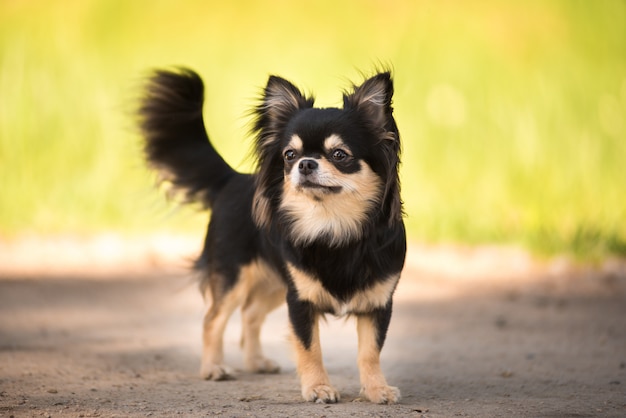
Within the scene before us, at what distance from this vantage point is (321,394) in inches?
143

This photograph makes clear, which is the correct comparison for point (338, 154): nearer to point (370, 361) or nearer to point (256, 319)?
point (370, 361)

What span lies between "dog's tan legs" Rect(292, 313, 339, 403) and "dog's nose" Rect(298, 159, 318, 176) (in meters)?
0.64

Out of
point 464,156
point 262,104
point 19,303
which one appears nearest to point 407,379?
point 262,104

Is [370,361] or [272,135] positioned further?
[272,135]

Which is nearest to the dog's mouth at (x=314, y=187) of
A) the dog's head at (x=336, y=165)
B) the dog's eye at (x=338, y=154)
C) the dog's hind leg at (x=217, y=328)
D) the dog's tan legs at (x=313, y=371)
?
the dog's head at (x=336, y=165)

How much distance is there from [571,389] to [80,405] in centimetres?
214

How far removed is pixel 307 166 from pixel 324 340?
2.21 metres

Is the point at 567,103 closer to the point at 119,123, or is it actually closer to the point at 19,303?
the point at 119,123

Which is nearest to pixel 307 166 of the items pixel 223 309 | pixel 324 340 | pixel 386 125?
pixel 386 125

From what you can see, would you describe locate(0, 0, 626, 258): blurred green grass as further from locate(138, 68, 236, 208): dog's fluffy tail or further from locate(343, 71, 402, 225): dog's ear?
locate(343, 71, 402, 225): dog's ear

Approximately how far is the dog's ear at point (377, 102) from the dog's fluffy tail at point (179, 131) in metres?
1.18

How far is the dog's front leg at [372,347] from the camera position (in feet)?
12.1

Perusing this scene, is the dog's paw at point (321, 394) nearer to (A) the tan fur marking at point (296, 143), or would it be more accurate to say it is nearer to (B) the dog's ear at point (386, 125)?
(B) the dog's ear at point (386, 125)

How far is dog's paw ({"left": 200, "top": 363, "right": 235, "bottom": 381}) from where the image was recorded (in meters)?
4.32
